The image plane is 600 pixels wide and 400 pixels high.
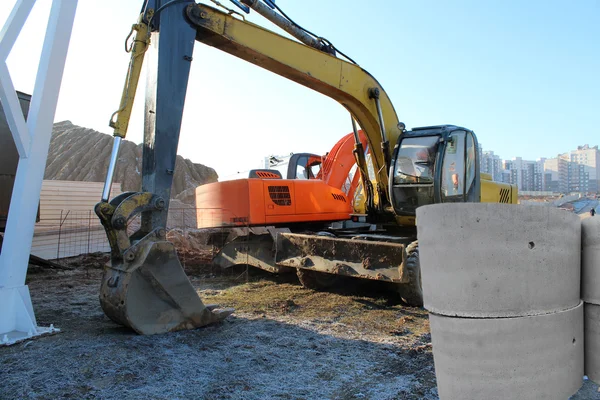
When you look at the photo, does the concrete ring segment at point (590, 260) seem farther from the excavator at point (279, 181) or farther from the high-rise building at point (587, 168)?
the high-rise building at point (587, 168)

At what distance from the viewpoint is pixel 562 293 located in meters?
2.39

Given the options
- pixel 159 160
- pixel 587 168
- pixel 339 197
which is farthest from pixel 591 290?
pixel 587 168

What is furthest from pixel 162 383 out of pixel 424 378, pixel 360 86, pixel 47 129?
pixel 360 86

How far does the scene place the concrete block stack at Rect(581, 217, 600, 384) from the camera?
250 cm

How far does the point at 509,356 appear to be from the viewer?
90.7 inches

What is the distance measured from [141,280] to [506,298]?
11.2 ft

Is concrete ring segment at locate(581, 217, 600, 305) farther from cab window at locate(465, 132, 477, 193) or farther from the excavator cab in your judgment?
cab window at locate(465, 132, 477, 193)

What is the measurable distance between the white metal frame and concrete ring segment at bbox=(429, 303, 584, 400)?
410 centimetres

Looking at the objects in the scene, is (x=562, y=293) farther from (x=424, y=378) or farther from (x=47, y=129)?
(x=47, y=129)

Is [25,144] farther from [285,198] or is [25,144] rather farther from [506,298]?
[506,298]

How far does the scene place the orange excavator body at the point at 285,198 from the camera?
25.8ft

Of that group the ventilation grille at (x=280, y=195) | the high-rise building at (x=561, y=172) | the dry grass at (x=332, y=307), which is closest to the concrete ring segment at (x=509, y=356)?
the dry grass at (x=332, y=307)

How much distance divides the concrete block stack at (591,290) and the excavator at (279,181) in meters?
3.49

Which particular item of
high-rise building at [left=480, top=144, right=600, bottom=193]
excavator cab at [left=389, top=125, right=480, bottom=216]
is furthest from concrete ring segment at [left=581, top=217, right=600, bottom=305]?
high-rise building at [left=480, top=144, right=600, bottom=193]
